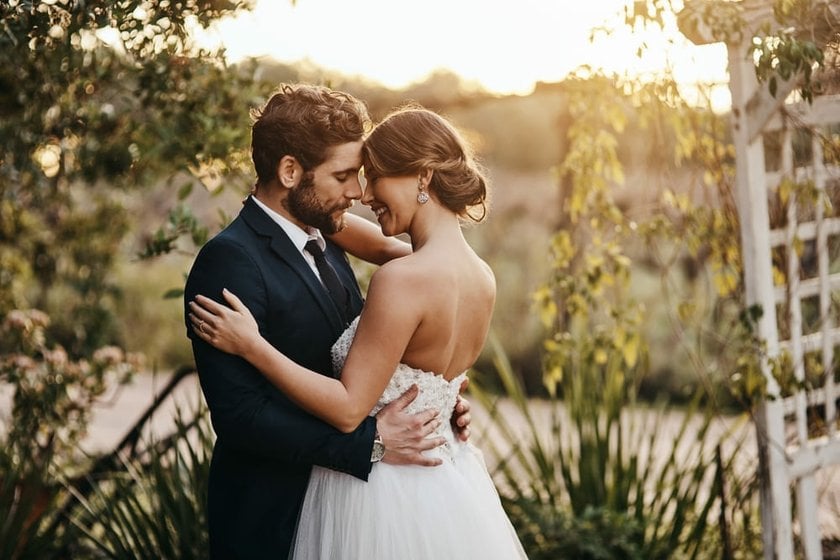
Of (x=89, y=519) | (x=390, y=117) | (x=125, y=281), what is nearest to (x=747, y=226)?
(x=390, y=117)

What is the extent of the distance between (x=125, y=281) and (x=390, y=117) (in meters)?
12.6

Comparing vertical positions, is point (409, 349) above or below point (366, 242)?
below

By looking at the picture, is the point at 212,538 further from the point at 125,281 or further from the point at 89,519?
the point at 125,281

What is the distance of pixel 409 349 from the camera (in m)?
2.74

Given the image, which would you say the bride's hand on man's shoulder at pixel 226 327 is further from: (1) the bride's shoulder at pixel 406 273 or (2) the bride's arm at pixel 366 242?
(2) the bride's arm at pixel 366 242

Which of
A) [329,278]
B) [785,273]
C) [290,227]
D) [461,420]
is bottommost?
[461,420]

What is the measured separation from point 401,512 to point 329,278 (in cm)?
70

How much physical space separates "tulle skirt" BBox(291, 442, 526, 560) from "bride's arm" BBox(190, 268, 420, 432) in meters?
0.24

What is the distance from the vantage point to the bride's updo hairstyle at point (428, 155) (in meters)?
2.72

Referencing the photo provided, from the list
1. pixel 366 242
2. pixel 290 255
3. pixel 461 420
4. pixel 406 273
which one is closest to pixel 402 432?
pixel 461 420

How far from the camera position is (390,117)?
279cm

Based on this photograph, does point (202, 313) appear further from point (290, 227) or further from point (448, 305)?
point (448, 305)

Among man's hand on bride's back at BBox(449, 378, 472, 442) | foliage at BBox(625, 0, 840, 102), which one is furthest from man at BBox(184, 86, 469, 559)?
foliage at BBox(625, 0, 840, 102)

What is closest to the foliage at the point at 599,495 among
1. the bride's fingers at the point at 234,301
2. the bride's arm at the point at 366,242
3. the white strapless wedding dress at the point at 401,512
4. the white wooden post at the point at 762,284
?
the white wooden post at the point at 762,284
